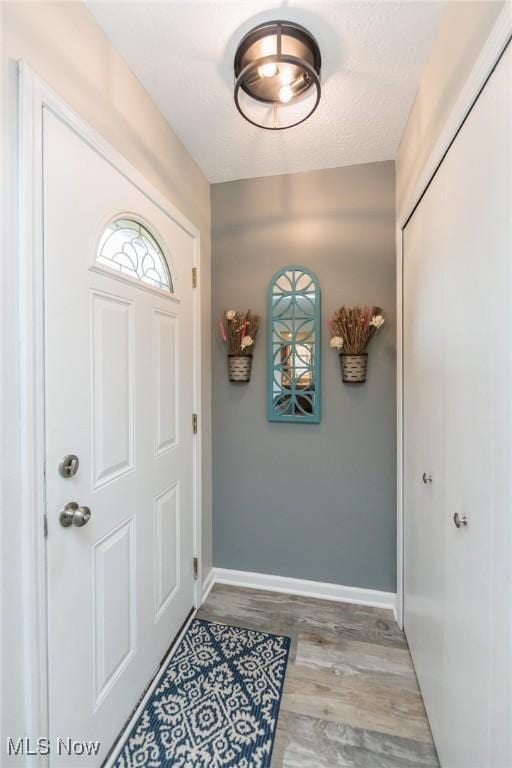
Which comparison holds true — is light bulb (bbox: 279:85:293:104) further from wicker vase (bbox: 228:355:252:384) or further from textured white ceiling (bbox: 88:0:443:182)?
wicker vase (bbox: 228:355:252:384)

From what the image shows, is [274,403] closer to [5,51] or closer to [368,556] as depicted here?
[368,556]

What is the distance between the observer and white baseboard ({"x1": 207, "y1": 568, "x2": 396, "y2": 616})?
192cm

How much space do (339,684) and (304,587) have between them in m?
0.59

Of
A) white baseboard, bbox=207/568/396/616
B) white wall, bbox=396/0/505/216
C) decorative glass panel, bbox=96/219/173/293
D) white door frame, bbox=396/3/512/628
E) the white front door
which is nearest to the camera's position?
white door frame, bbox=396/3/512/628

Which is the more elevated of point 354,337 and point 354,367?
point 354,337

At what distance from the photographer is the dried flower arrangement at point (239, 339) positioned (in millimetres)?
1960

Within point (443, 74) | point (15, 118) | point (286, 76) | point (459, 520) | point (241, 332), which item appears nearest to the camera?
point (15, 118)

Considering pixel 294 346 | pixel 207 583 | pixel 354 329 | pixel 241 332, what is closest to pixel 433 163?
pixel 354 329

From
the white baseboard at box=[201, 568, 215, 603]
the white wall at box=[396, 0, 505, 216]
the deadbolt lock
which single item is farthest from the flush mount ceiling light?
the white baseboard at box=[201, 568, 215, 603]

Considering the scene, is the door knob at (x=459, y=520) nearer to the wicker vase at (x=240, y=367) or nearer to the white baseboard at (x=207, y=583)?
the wicker vase at (x=240, y=367)

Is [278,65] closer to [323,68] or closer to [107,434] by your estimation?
[323,68]

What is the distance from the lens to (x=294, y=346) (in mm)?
1975

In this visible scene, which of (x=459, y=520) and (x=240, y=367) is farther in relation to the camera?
(x=240, y=367)

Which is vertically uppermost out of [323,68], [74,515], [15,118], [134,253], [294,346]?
[323,68]
